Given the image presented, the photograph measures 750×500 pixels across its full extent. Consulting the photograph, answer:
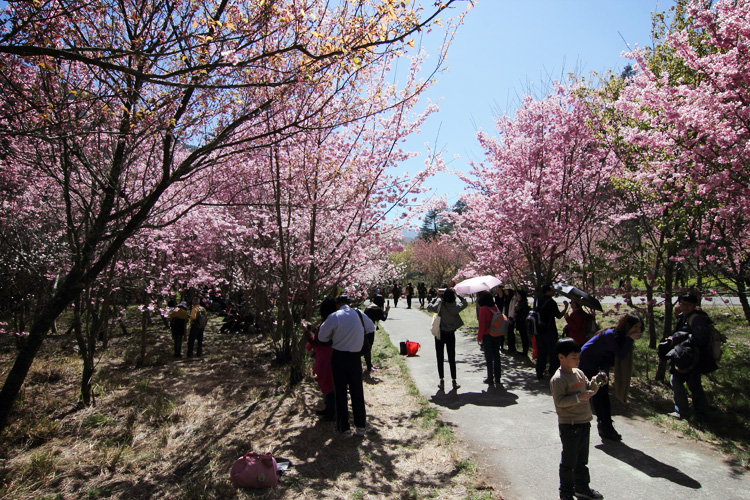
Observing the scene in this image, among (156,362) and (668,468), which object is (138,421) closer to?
(156,362)

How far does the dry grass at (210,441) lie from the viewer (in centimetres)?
438

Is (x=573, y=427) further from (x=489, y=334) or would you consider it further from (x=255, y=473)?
(x=489, y=334)

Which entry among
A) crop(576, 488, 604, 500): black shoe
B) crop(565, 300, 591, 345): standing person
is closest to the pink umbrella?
crop(565, 300, 591, 345): standing person

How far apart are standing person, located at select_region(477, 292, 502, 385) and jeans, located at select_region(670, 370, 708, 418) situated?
244 centimetres

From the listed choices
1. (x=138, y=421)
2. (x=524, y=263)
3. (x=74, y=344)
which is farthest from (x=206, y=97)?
(x=74, y=344)

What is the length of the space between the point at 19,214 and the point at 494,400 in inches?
403

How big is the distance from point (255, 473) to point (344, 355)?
5.49 feet

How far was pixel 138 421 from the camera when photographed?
6734 millimetres

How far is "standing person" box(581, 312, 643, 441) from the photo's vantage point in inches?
192

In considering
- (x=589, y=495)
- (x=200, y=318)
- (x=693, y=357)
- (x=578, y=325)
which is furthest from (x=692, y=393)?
(x=200, y=318)

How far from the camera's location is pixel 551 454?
4.68m

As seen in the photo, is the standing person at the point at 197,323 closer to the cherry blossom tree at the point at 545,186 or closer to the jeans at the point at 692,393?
the cherry blossom tree at the point at 545,186

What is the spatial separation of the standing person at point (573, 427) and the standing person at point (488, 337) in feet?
11.1

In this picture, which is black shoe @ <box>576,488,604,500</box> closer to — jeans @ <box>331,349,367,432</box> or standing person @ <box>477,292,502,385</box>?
jeans @ <box>331,349,367,432</box>
